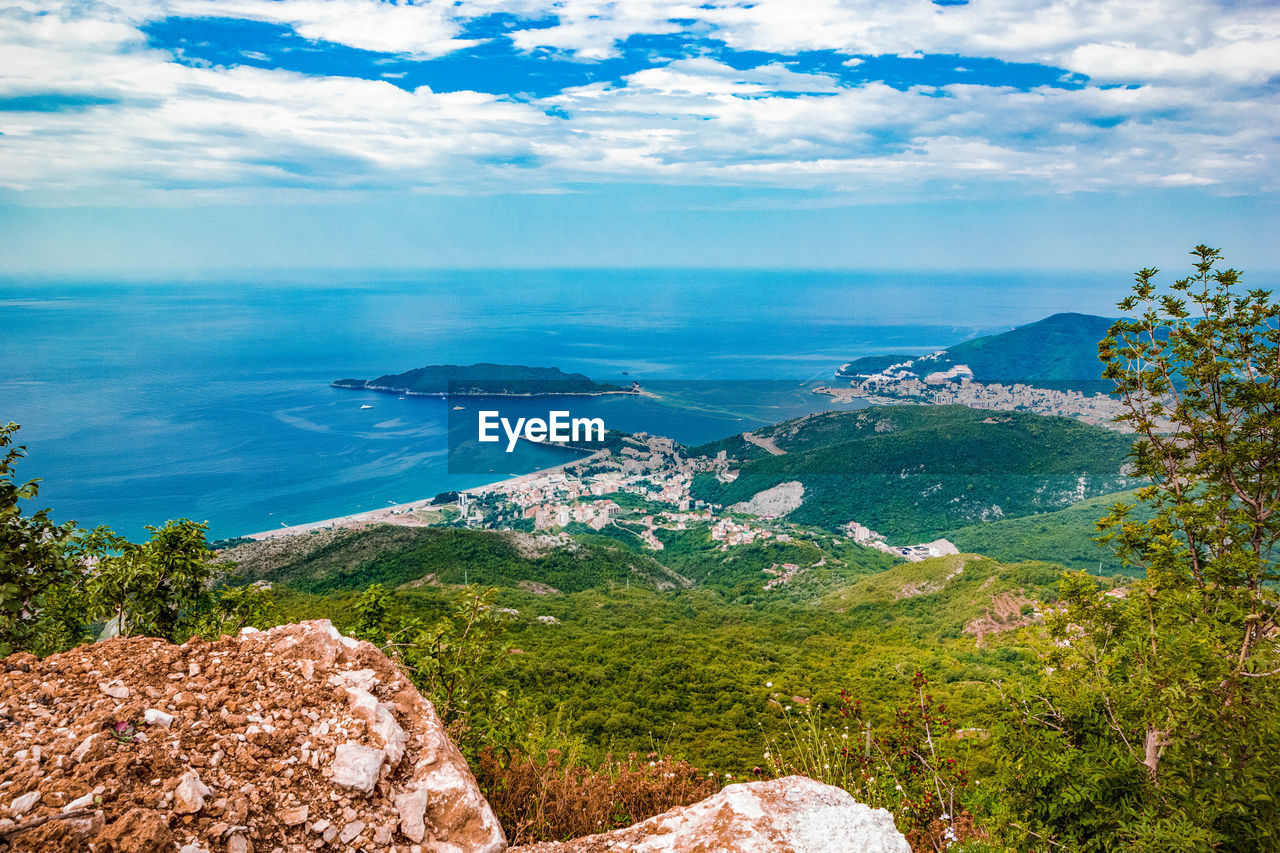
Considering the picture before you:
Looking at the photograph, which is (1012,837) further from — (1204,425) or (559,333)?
(559,333)

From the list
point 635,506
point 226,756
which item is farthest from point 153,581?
point 635,506

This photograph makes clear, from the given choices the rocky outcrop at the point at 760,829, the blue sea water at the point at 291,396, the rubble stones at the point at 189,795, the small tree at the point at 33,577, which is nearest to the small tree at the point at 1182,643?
the rocky outcrop at the point at 760,829

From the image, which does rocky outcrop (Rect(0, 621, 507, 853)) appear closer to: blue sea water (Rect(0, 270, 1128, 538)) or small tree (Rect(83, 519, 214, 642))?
small tree (Rect(83, 519, 214, 642))

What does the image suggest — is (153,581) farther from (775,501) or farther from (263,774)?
(775,501)

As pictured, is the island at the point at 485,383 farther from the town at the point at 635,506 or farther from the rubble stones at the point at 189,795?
the rubble stones at the point at 189,795

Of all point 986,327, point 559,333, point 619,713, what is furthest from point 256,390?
point 986,327

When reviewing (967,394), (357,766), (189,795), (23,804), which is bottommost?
(967,394)

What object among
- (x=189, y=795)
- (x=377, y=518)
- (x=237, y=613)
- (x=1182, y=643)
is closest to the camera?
(x=189, y=795)
